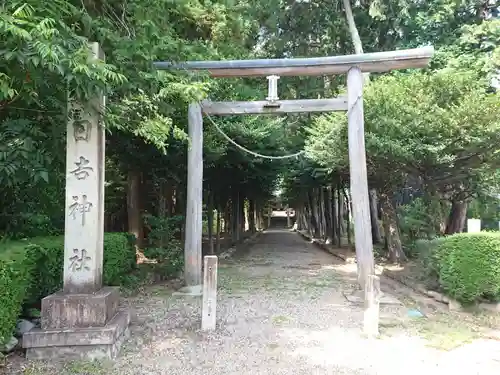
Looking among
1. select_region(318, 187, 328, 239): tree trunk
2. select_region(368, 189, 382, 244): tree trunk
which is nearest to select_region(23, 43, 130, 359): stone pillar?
select_region(368, 189, 382, 244): tree trunk

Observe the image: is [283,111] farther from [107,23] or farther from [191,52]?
[107,23]

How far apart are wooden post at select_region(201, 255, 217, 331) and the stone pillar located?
1.06 meters

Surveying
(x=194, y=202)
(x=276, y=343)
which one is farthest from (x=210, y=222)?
(x=276, y=343)

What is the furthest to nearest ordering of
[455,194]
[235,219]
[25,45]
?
[235,219] → [455,194] → [25,45]

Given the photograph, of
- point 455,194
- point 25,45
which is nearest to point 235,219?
point 455,194

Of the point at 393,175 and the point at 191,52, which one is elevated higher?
the point at 191,52

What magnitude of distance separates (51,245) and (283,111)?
212 inches

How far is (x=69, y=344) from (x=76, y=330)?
0.16 m

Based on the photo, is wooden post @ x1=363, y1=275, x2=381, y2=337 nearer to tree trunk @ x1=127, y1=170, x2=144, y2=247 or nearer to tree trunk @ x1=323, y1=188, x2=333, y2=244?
tree trunk @ x1=127, y1=170, x2=144, y2=247

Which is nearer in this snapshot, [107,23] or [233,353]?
[233,353]

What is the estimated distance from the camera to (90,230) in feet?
17.9

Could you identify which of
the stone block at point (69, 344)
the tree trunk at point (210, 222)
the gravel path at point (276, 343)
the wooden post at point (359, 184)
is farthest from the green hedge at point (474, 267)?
the tree trunk at point (210, 222)

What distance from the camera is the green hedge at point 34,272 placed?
4441mm

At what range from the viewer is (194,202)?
30.6ft
